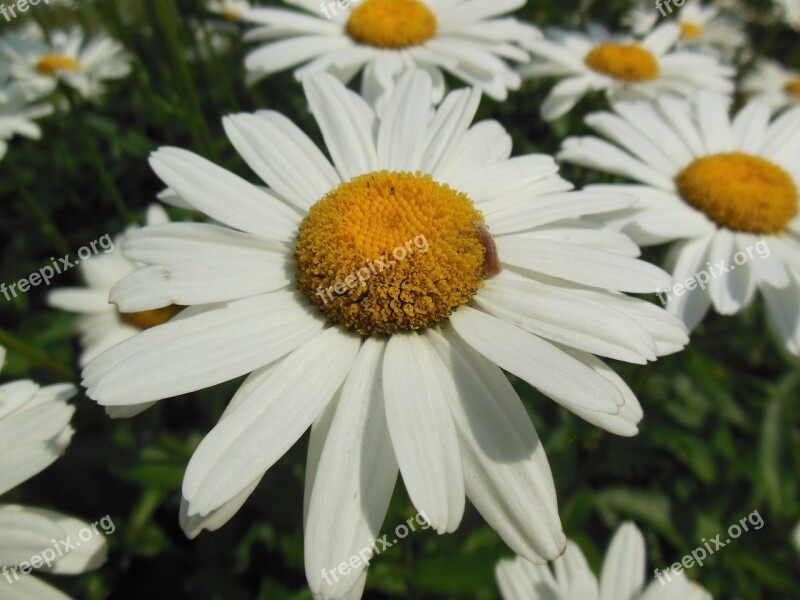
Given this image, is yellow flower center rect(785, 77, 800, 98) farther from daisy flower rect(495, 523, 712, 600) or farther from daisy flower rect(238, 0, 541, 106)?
daisy flower rect(495, 523, 712, 600)

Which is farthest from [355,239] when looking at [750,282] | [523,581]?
[750,282]

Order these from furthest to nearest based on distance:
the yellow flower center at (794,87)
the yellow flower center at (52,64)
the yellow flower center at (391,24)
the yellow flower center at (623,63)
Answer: the yellow flower center at (794,87), the yellow flower center at (52,64), the yellow flower center at (623,63), the yellow flower center at (391,24)

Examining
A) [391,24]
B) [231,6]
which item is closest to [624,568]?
[391,24]

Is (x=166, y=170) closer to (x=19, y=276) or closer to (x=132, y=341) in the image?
(x=132, y=341)

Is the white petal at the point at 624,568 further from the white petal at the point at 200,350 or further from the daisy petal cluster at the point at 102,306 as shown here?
the daisy petal cluster at the point at 102,306

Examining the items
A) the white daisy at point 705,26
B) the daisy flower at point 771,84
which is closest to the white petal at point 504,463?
the white daisy at point 705,26

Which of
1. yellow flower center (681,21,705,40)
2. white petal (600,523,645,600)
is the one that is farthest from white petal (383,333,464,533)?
yellow flower center (681,21,705,40)
